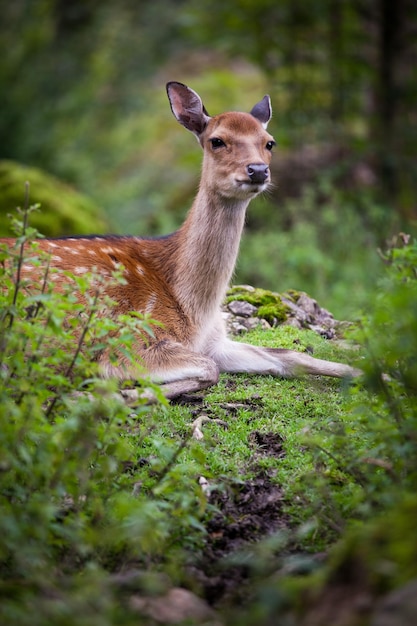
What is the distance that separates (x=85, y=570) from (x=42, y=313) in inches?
43.4

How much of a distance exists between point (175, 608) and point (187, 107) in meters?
4.21

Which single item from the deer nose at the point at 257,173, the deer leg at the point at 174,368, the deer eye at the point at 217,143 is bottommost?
the deer leg at the point at 174,368

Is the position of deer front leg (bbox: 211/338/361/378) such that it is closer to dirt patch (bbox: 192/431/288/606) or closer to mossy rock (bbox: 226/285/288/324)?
mossy rock (bbox: 226/285/288/324)

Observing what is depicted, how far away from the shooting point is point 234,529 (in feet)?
12.4

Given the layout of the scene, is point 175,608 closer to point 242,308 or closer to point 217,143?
point 217,143

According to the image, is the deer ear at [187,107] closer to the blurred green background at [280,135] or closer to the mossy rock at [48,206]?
the blurred green background at [280,135]

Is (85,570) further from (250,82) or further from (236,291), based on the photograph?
(250,82)

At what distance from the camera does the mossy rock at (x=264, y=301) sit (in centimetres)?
689

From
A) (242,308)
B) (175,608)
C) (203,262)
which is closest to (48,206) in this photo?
(242,308)

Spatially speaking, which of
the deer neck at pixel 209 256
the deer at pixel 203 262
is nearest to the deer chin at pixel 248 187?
the deer at pixel 203 262

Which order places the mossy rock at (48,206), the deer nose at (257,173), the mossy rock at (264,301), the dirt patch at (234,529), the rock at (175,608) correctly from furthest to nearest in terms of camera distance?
the mossy rock at (48,206), the mossy rock at (264,301), the deer nose at (257,173), the dirt patch at (234,529), the rock at (175,608)

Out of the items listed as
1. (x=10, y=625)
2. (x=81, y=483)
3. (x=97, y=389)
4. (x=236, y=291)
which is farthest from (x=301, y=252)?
(x=10, y=625)

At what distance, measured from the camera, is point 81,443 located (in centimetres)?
341

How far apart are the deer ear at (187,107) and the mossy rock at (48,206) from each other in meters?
3.25
